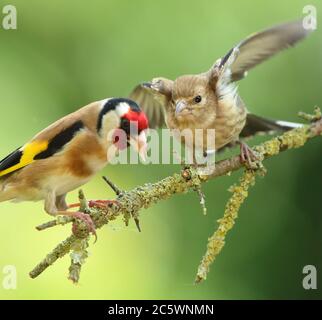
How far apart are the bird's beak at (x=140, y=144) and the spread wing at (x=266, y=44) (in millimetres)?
550

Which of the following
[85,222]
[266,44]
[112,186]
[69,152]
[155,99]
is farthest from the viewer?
[155,99]

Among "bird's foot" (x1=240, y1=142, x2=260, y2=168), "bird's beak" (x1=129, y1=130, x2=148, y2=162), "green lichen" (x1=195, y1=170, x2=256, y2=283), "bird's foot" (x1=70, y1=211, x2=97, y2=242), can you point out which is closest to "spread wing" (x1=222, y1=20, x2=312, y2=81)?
"bird's foot" (x1=240, y1=142, x2=260, y2=168)

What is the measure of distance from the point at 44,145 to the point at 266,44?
75 cm

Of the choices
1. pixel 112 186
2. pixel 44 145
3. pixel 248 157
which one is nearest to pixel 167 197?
pixel 112 186

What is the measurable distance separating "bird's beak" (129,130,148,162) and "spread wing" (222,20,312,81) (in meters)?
0.55

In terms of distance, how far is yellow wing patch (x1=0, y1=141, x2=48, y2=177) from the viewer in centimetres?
195

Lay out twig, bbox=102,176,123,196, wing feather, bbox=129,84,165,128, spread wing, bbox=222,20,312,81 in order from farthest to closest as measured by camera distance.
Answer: wing feather, bbox=129,84,165,128, spread wing, bbox=222,20,312,81, twig, bbox=102,176,123,196

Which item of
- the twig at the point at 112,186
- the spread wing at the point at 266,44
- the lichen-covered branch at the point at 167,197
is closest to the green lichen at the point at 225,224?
the lichen-covered branch at the point at 167,197

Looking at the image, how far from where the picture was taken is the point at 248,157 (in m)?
1.93

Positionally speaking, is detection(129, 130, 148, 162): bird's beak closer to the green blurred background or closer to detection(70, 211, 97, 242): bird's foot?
detection(70, 211, 97, 242): bird's foot

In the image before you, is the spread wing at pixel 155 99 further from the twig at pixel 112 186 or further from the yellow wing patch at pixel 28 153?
the twig at pixel 112 186

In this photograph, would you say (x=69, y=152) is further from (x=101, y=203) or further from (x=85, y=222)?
(x=85, y=222)
